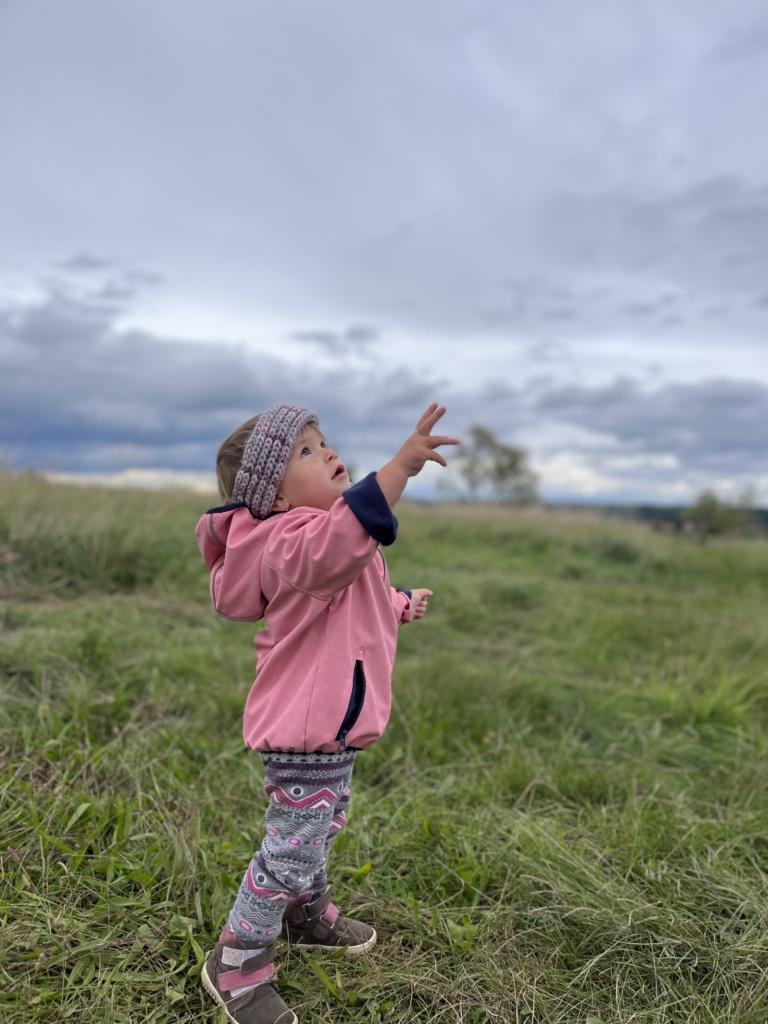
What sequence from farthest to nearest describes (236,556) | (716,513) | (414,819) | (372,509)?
(716,513) → (414,819) → (236,556) → (372,509)

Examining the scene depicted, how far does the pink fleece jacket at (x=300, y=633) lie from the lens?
1693 millimetres

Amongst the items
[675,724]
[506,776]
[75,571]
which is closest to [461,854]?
[506,776]

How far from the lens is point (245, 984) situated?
1857mm

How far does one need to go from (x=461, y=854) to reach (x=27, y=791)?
1.50 meters

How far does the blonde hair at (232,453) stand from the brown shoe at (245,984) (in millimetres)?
1184

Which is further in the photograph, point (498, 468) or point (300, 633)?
point (498, 468)

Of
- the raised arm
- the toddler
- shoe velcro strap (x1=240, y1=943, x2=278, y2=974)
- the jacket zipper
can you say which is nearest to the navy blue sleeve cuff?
the raised arm

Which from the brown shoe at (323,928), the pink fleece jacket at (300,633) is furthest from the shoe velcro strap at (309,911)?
the pink fleece jacket at (300,633)

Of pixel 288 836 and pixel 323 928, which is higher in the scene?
pixel 288 836

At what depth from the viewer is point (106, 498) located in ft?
22.1

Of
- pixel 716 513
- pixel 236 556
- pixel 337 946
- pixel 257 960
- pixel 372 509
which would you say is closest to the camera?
pixel 372 509

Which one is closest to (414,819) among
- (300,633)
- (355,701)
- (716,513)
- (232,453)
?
(355,701)

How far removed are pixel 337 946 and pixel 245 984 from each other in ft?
1.08

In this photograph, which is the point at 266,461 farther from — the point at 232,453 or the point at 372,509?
the point at 372,509
